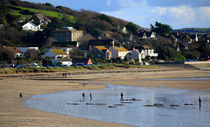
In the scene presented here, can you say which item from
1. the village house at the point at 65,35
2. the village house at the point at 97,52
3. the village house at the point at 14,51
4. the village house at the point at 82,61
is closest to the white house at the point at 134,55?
the village house at the point at 97,52

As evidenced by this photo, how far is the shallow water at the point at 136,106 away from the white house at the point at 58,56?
2954 cm

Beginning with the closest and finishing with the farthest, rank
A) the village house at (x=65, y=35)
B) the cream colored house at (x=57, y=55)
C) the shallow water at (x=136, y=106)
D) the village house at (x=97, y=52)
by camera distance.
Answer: the shallow water at (x=136, y=106) → the cream colored house at (x=57, y=55) → the village house at (x=97, y=52) → the village house at (x=65, y=35)

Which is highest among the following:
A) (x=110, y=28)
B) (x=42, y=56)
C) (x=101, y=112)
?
(x=110, y=28)

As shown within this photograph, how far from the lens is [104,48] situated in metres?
81.4

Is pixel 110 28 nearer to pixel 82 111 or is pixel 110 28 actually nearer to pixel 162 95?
pixel 162 95

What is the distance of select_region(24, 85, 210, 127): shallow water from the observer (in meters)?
24.4

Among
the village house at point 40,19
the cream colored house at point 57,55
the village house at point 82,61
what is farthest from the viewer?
the village house at point 40,19

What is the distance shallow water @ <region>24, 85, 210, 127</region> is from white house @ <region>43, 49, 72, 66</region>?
29.5 meters

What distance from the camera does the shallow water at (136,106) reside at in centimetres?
2439

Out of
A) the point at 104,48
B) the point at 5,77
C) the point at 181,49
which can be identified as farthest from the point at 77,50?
the point at 181,49

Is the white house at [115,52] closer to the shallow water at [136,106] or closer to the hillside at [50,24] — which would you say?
the hillside at [50,24]

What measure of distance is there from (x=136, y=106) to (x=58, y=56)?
43.8 meters

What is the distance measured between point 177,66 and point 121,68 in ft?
46.2

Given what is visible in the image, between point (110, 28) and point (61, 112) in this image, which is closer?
point (61, 112)
